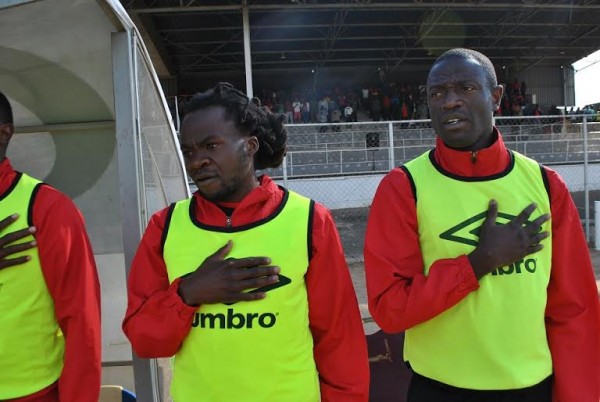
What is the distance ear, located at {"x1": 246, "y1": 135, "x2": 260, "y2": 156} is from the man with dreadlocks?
0.01 metres

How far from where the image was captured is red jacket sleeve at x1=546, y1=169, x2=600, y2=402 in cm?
158

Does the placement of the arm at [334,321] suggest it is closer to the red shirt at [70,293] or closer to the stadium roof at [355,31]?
the red shirt at [70,293]

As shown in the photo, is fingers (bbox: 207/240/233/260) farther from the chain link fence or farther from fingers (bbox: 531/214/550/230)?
the chain link fence

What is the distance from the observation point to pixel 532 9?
1808 cm

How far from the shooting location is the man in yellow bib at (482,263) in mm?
1552

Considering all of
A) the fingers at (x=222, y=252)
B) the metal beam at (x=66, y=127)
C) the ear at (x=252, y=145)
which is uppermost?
the metal beam at (x=66, y=127)

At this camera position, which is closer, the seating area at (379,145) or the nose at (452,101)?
the nose at (452,101)

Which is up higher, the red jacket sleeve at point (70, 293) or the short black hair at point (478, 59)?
the short black hair at point (478, 59)

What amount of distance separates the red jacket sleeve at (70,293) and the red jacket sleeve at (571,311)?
140cm

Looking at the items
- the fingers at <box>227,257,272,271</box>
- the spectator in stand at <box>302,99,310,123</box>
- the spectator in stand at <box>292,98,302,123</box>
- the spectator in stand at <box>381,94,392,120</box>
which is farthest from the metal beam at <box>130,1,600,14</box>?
the fingers at <box>227,257,272,271</box>

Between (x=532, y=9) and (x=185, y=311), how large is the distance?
64.3ft

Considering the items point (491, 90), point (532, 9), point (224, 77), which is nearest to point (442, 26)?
point (532, 9)

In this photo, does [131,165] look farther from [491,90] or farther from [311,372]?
[491,90]

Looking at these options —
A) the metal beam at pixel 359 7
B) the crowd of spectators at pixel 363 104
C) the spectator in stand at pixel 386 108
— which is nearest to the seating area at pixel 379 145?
the metal beam at pixel 359 7
